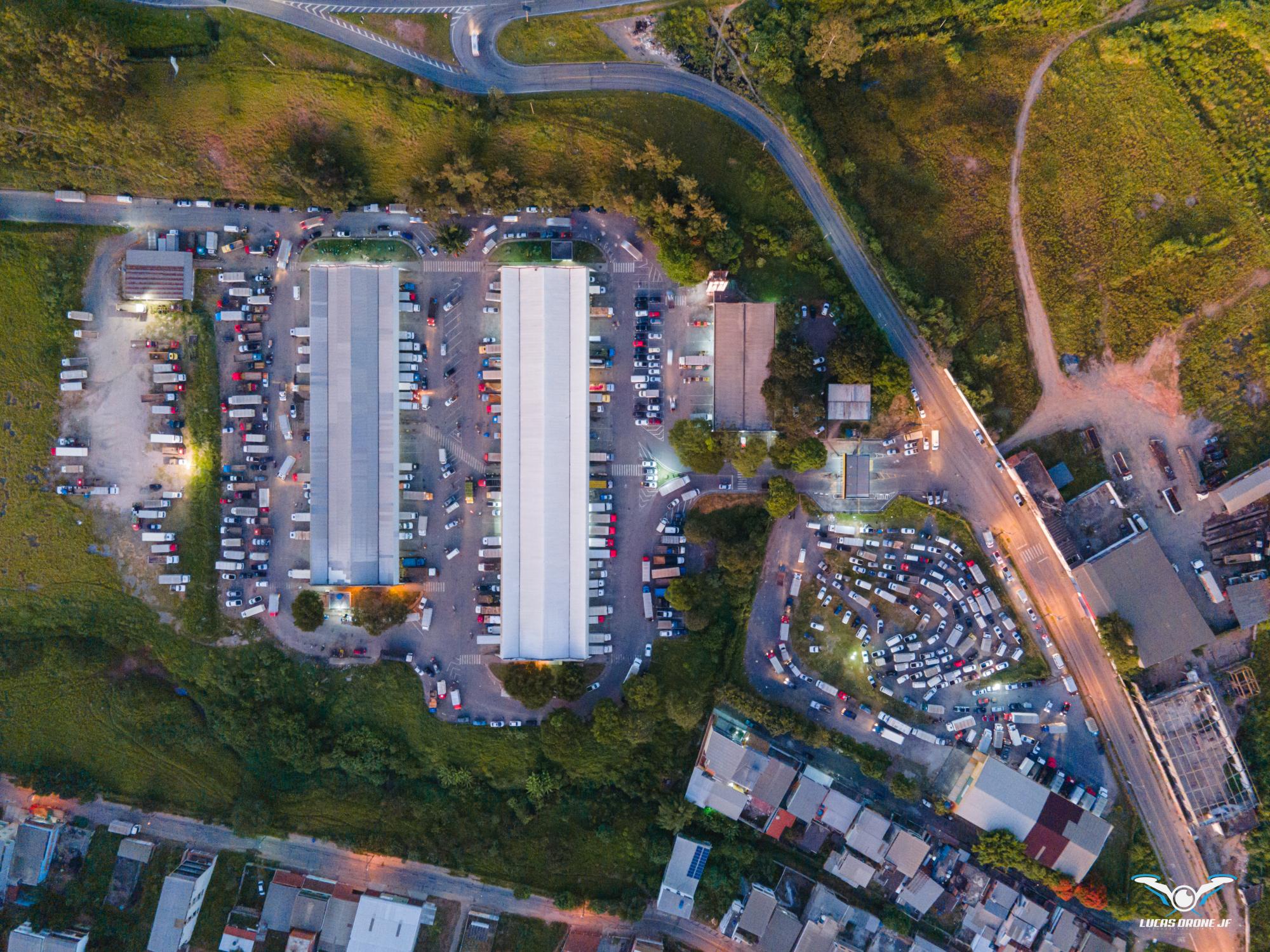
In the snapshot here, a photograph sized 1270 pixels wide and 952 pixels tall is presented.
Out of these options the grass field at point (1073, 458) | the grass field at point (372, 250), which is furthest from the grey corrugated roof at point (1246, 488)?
the grass field at point (372, 250)

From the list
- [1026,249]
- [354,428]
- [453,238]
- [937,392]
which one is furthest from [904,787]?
[453,238]

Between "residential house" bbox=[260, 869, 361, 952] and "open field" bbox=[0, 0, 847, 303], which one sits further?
"residential house" bbox=[260, 869, 361, 952]

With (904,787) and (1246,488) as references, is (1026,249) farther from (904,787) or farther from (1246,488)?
(904,787)

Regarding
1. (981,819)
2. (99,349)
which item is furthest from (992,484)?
(99,349)

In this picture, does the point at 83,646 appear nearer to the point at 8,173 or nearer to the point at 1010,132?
the point at 8,173

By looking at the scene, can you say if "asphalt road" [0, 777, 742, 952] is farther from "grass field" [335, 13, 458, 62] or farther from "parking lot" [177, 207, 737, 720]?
"grass field" [335, 13, 458, 62]

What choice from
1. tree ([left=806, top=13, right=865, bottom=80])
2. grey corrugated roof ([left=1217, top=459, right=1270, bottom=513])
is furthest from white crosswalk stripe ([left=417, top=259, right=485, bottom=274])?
grey corrugated roof ([left=1217, top=459, right=1270, bottom=513])
